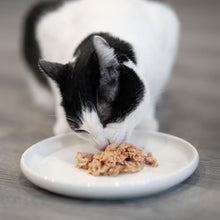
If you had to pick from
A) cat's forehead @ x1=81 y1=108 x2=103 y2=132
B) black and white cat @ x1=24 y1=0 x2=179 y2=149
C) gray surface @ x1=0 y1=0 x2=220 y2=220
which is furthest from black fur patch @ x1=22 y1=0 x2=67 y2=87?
cat's forehead @ x1=81 y1=108 x2=103 y2=132

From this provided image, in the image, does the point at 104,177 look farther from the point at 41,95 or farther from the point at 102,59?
the point at 41,95

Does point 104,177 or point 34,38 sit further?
point 34,38

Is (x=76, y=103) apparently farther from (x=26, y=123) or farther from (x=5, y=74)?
(x=5, y=74)

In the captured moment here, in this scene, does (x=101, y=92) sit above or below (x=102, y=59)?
below

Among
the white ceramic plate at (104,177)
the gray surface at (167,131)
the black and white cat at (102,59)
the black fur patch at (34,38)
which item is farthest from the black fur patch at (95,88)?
the black fur patch at (34,38)

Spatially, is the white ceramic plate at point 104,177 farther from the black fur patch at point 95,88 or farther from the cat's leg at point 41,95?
the cat's leg at point 41,95

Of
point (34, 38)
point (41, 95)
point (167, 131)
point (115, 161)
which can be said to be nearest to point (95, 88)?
point (115, 161)
